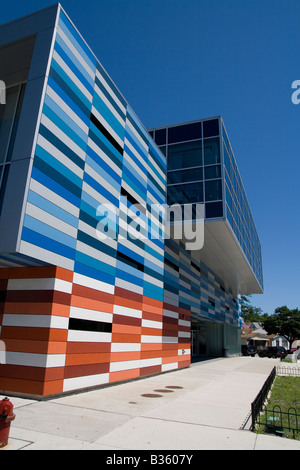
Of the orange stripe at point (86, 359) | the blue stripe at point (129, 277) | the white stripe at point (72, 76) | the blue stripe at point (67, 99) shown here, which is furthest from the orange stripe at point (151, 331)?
the white stripe at point (72, 76)

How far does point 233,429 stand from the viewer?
7773 millimetres

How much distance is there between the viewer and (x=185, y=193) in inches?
933

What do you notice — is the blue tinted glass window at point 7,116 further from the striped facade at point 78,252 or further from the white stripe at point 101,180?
the white stripe at point 101,180

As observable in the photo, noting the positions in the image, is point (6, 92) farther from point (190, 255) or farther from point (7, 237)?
point (190, 255)

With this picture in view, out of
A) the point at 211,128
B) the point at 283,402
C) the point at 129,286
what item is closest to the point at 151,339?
the point at 129,286

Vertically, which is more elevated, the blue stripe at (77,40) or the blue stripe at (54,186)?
the blue stripe at (77,40)

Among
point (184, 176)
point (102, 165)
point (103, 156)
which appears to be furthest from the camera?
point (184, 176)

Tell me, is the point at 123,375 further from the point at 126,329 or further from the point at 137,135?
the point at 137,135

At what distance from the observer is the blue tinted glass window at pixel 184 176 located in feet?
77.9

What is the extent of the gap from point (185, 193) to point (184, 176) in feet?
4.79

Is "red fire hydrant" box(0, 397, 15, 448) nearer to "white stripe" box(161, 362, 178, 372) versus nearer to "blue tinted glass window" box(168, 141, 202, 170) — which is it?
"white stripe" box(161, 362, 178, 372)

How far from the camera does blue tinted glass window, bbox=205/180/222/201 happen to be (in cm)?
2266

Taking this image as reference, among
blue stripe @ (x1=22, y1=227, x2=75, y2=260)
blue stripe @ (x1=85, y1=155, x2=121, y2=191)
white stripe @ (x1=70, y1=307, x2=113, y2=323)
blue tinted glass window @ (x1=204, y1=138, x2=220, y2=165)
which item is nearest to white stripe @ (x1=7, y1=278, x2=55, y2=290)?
blue stripe @ (x1=22, y1=227, x2=75, y2=260)

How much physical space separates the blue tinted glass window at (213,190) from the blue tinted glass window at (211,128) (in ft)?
13.4
